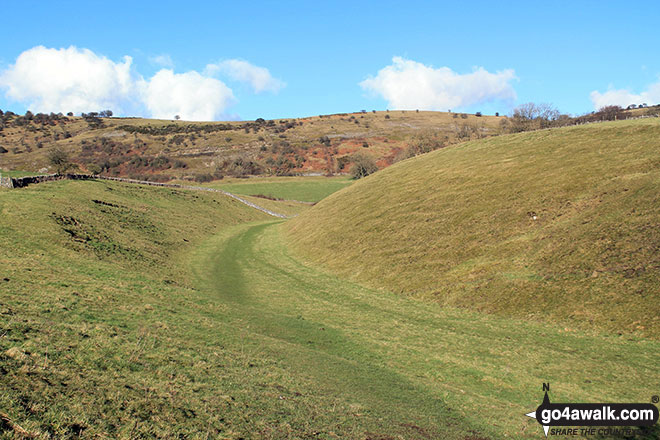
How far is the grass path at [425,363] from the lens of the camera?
9375mm

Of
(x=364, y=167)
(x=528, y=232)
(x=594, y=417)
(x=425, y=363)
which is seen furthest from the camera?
(x=364, y=167)

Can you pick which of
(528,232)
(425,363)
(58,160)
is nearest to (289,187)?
(58,160)

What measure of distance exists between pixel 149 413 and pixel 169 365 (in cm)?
271

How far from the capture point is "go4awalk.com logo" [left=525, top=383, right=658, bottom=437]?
8.95m

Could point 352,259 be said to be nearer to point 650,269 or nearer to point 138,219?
point 650,269

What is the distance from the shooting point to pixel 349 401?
32.1 feet

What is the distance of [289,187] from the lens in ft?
347

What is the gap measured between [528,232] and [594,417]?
15.5 meters

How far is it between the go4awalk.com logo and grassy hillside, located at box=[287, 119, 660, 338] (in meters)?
5.75

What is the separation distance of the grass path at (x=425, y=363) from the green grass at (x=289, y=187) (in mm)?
75958

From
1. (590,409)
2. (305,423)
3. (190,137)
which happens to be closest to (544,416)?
(590,409)

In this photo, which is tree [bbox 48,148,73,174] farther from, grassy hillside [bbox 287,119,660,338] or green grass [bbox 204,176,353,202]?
grassy hillside [bbox 287,119,660,338]

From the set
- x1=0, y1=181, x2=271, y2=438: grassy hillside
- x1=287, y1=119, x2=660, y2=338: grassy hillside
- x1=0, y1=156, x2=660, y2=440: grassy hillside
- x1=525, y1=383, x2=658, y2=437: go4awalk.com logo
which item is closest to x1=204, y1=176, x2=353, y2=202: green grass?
x1=287, y1=119, x2=660, y2=338: grassy hillside

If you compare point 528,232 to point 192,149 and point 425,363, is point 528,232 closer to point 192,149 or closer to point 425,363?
point 425,363
